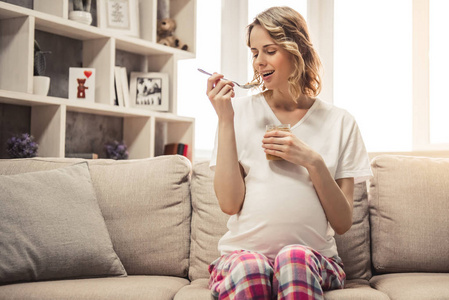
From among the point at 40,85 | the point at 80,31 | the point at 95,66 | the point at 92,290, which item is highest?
the point at 80,31

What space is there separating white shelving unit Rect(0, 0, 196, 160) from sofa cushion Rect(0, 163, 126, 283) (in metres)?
0.90

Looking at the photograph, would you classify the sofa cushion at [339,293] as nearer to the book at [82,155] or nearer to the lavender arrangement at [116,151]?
the book at [82,155]

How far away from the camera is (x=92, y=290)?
5.76 feet

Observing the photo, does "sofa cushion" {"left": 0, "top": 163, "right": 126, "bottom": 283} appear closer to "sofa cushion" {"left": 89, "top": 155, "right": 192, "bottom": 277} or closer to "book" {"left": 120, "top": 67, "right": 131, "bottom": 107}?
"sofa cushion" {"left": 89, "top": 155, "right": 192, "bottom": 277}

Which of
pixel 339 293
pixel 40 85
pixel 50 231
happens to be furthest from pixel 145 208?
pixel 40 85

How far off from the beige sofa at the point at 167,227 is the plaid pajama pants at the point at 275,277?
1.13 feet

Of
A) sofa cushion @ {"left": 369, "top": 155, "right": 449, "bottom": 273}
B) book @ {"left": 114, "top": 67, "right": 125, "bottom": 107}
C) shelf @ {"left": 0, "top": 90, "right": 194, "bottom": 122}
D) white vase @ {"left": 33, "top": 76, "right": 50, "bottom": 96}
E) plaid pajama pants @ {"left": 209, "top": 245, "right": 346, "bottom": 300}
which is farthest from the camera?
book @ {"left": 114, "top": 67, "right": 125, "bottom": 107}

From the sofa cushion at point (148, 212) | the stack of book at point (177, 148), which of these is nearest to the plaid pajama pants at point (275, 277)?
the sofa cushion at point (148, 212)

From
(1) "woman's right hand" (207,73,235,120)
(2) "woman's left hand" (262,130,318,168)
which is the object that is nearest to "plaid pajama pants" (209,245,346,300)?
(2) "woman's left hand" (262,130,318,168)

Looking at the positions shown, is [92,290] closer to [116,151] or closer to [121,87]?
[116,151]

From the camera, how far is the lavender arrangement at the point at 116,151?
350cm

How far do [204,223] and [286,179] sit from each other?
51 cm

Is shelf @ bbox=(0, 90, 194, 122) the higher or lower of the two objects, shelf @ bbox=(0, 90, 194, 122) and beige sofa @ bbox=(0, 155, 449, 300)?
the higher

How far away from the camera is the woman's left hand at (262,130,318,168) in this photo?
1681 millimetres
